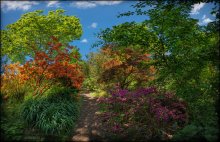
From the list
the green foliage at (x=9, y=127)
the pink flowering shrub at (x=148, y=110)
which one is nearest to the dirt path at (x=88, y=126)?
the pink flowering shrub at (x=148, y=110)

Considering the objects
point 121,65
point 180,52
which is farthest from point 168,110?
point 121,65

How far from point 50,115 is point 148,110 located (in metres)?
3.05

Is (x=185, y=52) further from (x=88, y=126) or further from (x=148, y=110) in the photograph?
(x=88, y=126)

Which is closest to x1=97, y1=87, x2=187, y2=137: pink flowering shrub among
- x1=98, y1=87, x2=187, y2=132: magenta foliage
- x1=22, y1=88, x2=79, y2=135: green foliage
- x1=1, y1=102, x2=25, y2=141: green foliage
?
x1=98, y1=87, x2=187, y2=132: magenta foliage

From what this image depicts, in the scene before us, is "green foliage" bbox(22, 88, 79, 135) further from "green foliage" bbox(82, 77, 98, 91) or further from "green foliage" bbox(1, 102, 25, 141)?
"green foliage" bbox(82, 77, 98, 91)

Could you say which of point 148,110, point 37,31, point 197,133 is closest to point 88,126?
point 148,110

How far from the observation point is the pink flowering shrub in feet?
24.7

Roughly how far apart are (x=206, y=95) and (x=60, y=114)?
13.9ft

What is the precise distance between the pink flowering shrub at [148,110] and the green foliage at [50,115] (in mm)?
1396

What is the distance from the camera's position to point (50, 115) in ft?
29.7

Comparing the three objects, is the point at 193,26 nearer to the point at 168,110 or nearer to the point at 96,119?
the point at 168,110

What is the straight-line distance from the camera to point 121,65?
13305mm

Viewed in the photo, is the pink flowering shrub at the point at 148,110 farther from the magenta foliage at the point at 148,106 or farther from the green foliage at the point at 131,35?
the green foliage at the point at 131,35

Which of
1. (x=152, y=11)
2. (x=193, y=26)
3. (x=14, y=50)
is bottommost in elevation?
(x=193, y=26)
